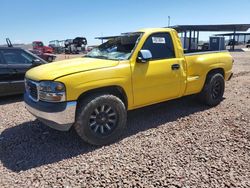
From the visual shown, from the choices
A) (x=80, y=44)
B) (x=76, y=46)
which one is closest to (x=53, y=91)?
(x=76, y=46)

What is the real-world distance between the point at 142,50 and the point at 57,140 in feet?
7.05

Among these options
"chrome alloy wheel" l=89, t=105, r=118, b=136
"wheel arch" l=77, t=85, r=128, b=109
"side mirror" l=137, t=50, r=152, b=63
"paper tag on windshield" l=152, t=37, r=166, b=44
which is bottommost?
"chrome alloy wheel" l=89, t=105, r=118, b=136

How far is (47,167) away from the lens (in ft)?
11.3

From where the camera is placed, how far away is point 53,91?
363 cm

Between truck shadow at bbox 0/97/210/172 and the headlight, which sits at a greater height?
the headlight

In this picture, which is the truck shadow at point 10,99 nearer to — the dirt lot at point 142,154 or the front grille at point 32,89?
the dirt lot at point 142,154

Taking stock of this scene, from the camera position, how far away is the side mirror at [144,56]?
13.9ft

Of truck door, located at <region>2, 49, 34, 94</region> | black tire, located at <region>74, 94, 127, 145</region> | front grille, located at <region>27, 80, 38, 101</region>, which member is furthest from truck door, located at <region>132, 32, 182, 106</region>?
truck door, located at <region>2, 49, 34, 94</region>

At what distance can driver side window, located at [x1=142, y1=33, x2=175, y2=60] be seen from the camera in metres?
4.66

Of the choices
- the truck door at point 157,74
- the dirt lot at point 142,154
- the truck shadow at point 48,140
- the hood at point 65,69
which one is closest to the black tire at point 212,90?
the truck shadow at point 48,140

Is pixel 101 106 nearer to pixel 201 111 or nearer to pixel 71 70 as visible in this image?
pixel 71 70

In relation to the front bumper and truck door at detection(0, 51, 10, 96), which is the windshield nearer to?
the front bumper

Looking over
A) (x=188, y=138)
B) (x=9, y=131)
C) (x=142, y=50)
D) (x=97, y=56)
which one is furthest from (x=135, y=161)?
(x=9, y=131)

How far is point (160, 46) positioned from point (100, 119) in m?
1.89
